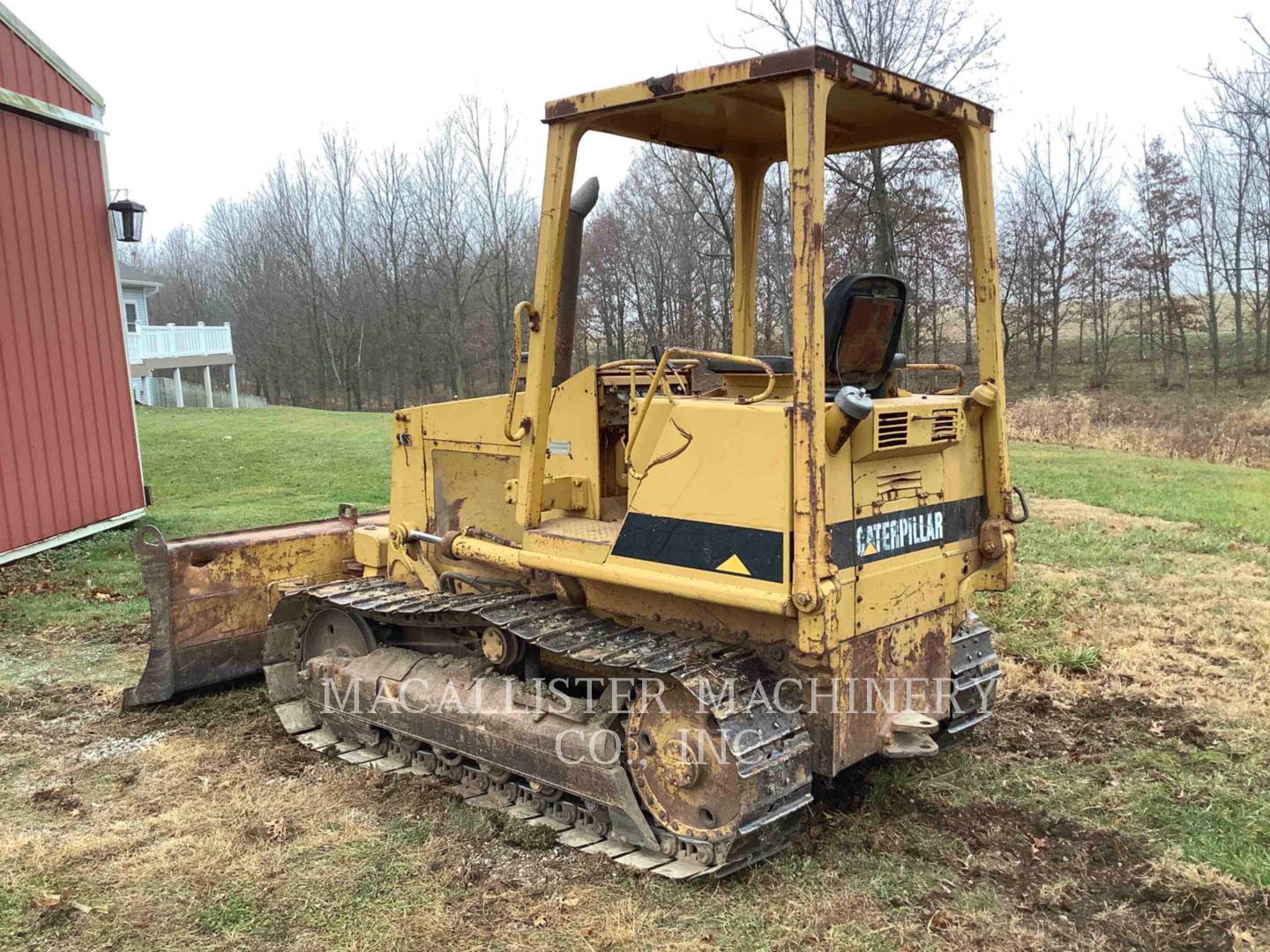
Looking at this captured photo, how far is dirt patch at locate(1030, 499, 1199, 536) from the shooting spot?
1016cm

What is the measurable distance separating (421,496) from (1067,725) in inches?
148

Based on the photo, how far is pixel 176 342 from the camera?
31.2m

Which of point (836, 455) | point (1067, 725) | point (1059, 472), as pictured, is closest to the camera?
point (836, 455)

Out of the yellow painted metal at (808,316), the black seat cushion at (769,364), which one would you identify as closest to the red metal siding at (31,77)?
the black seat cushion at (769,364)

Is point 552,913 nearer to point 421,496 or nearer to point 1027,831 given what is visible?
point 1027,831

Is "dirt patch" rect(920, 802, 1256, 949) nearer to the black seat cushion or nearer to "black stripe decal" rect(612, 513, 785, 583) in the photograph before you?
"black stripe decal" rect(612, 513, 785, 583)

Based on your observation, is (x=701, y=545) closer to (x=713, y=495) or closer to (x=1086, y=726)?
(x=713, y=495)

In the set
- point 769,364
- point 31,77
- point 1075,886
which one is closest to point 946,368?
point 769,364

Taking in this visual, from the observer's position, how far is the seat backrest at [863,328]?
12.7ft

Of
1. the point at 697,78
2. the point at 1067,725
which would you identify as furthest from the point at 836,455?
the point at 1067,725

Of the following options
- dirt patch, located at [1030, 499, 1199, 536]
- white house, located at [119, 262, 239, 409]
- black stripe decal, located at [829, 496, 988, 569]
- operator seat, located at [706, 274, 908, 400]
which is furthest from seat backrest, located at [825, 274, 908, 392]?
white house, located at [119, 262, 239, 409]

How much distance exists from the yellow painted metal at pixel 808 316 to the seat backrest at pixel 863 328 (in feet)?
1.49

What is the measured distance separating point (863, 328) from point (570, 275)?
4.39ft

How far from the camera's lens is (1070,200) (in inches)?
1340
